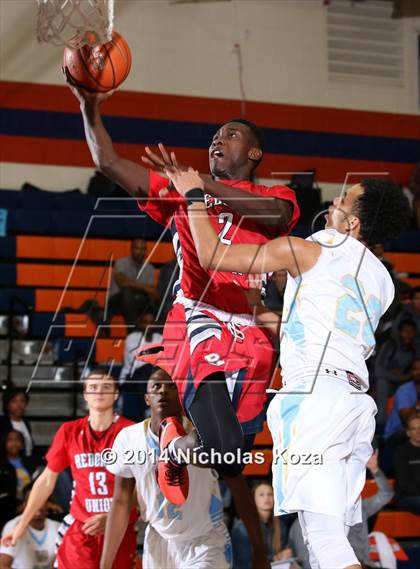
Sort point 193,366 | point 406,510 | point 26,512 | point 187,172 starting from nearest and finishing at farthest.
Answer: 1. point 187,172
2. point 193,366
3. point 26,512
4. point 406,510

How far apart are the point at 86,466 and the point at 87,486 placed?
13 centimetres

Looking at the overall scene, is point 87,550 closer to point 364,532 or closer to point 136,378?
point 364,532

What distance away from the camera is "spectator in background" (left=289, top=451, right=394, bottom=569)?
23.7 ft

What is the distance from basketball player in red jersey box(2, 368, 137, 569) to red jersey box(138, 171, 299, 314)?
2000 mm

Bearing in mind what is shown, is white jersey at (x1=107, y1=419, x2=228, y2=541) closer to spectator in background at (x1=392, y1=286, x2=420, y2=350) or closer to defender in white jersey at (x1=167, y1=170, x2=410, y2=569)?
defender in white jersey at (x1=167, y1=170, x2=410, y2=569)

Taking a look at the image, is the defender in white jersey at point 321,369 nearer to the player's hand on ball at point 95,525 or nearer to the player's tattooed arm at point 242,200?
the player's tattooed arm at point 242,200

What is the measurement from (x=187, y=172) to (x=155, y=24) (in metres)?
9.41

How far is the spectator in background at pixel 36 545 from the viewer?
23.0ft

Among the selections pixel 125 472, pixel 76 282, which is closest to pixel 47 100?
pixel 76 282

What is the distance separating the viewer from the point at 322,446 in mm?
3713

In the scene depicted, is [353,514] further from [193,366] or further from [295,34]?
[295,34]

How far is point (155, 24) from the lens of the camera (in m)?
13.0

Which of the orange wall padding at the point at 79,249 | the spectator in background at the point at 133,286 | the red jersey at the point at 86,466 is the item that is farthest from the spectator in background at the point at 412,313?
the red jersey at the point at 86,466

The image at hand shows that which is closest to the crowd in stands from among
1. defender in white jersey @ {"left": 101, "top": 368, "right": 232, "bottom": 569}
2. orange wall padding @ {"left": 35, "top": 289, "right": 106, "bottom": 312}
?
orange wall padding @ {"left": 35, "top": 289, "right": 106, "bottom": 312}
